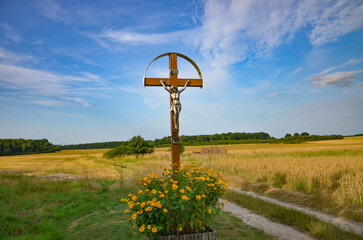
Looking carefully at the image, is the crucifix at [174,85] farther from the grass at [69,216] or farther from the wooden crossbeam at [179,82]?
the grass at [69,216]

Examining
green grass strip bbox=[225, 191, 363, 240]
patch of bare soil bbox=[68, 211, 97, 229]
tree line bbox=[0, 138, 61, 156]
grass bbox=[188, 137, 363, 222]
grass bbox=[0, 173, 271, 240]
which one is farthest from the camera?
tree line bbox=[0, 138, 61, 156]

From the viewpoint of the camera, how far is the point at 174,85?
24.1ft

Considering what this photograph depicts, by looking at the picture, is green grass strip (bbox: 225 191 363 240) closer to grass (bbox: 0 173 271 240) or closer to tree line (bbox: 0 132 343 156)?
grass (bbox: 0 173 271 240)

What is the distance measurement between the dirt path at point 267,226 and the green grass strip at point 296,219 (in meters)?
0.22

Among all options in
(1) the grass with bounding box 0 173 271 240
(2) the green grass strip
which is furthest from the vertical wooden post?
(2) the green grass strip

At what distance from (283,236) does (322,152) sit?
26557 millimetres

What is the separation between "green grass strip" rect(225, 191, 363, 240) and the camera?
5560mm

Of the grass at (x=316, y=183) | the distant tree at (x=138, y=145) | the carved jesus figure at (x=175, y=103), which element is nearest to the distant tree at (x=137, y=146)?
the distant tree at (x=138, y=145)

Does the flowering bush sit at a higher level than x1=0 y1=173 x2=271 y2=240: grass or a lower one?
higher

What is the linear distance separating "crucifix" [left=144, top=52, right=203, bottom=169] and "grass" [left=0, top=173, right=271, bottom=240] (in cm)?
219

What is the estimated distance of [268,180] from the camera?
509 inches

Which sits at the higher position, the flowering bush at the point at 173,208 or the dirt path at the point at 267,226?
the flowering bush at the point at 173,208

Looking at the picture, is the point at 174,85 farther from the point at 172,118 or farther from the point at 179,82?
the point at 172,118

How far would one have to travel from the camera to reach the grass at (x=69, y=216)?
18.9 feet
